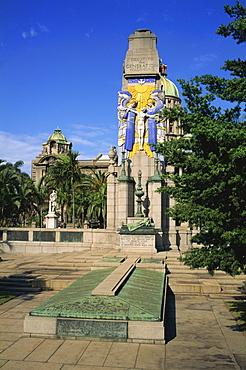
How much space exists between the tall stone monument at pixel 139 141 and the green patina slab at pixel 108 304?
55.7 ft

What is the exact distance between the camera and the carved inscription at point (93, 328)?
35.5 ft

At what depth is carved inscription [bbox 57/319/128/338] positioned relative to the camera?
35.5 ft

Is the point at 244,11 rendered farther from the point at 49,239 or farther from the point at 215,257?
the point at 49,239

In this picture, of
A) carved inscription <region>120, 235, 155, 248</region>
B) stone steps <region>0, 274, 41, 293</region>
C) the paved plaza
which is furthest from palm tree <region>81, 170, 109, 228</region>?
the paved plaza

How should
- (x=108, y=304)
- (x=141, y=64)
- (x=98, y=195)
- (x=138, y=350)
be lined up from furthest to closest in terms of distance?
1. (x=98, y=195)
2. (x=141, y=64)
3. (x=108, y=304)
4. (x=138, y=350)

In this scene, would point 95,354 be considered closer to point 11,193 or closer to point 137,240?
point 137,240

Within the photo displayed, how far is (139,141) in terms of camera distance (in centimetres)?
3266

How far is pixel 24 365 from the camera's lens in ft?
30.1

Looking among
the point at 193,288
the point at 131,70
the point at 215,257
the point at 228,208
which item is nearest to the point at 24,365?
the point at 215,257

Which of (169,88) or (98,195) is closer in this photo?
(98,195)

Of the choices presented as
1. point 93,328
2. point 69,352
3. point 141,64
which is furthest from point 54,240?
point 69,352

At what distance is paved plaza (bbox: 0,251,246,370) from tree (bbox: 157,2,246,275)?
2255mm

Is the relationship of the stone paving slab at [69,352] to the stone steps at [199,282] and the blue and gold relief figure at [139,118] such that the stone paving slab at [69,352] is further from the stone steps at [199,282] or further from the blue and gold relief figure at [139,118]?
the blue and gold relief figure at [139,118]

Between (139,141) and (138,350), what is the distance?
78.3 ft
